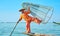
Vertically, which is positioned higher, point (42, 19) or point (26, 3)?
point (26, 3)

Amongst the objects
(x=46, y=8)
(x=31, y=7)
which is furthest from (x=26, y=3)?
(x=46, y=8)

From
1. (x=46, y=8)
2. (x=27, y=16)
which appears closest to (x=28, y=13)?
(x=27, y=16)

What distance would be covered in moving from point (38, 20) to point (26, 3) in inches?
42.7

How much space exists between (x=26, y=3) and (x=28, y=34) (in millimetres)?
1453

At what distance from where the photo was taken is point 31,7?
11.8 m

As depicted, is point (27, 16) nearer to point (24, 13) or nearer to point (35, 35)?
point (24, 13)

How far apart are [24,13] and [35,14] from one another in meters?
0.58

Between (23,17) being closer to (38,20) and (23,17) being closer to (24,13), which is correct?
(24,13)

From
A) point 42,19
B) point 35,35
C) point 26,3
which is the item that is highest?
point 26,3

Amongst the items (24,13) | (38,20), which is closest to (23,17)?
(24,13)

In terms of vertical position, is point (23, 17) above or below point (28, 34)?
above

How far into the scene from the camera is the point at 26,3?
1188 centimetres

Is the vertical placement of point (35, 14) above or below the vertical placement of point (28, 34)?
above

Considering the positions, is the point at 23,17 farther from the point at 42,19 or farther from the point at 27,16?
the point at 42,19
